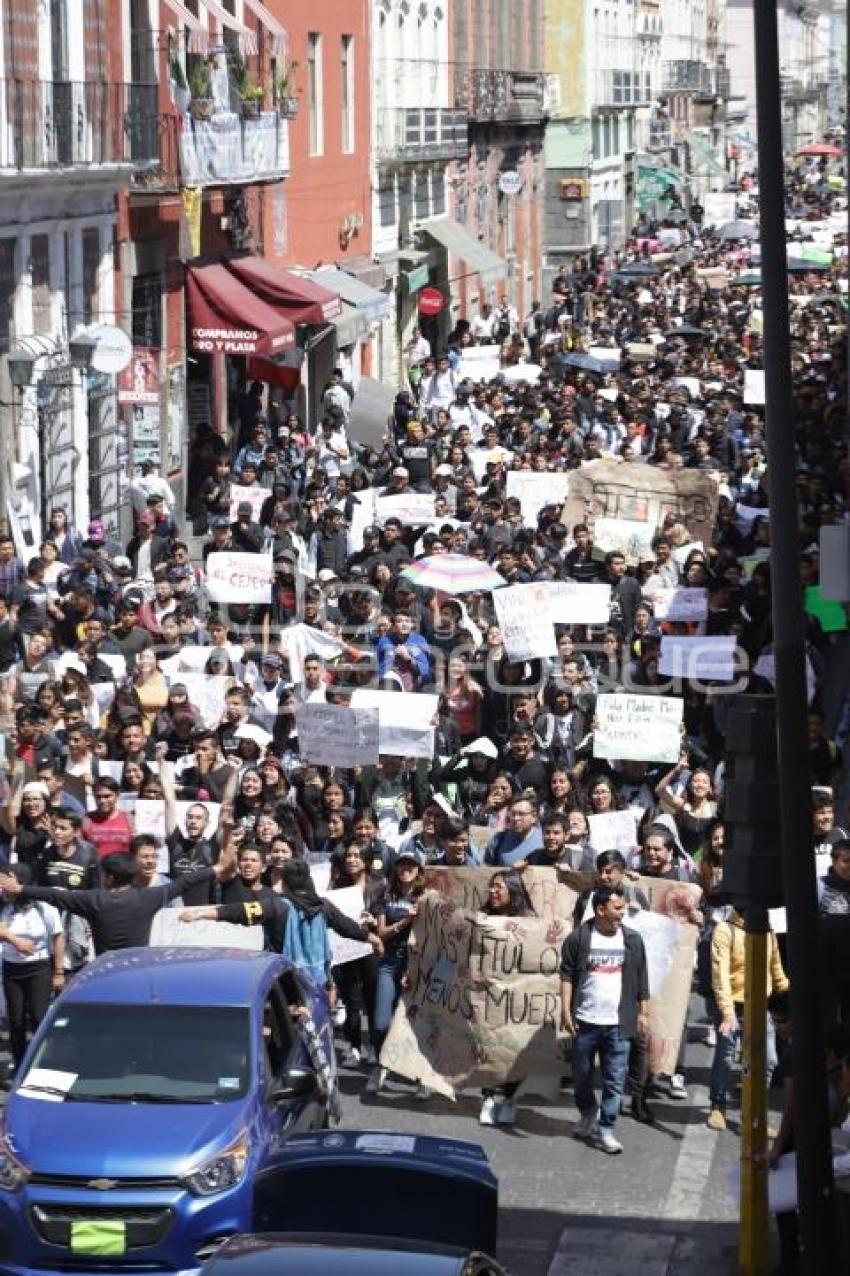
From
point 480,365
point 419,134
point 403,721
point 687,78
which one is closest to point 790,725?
point 403,721

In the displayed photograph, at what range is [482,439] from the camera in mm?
33625

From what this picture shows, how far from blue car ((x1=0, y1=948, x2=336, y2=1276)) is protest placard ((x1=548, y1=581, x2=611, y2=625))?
24.6ft

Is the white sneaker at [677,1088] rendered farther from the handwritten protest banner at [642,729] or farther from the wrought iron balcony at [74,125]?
the wrought iron balcony at [74,125]

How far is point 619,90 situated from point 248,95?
44.4m

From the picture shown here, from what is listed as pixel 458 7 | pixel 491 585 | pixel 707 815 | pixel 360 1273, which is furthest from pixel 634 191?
pixel 360 1273

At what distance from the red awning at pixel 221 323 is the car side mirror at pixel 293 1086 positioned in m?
24.7

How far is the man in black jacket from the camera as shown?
14.0 metres

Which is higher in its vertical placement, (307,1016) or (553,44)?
(553,44)

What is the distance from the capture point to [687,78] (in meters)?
96.7

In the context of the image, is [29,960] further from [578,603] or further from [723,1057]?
[578,603]

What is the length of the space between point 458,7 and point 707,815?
43546 millimetres

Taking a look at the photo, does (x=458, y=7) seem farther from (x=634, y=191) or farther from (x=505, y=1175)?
(x=505, y=1175)

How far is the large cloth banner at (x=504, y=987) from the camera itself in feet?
47.9

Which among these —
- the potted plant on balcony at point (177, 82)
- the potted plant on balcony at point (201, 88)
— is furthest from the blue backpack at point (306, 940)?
the potted plant on balcony at point (201, 88)
